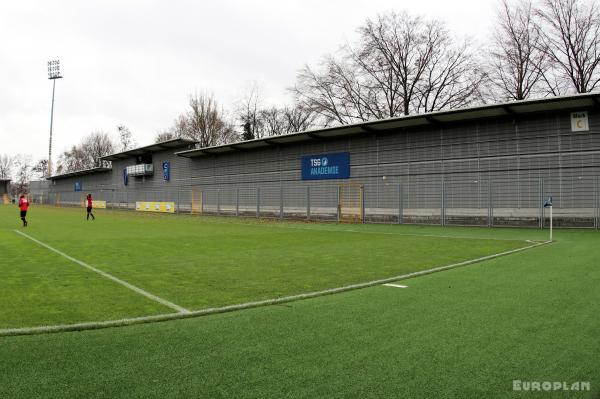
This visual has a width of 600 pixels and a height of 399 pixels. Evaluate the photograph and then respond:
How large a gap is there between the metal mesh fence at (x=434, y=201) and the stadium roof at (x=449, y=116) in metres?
3.29

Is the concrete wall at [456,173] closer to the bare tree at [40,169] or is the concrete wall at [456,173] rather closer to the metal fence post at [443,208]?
the metal fence post at [443,208]

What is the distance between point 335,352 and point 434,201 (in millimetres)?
21909

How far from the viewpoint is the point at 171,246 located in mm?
13352

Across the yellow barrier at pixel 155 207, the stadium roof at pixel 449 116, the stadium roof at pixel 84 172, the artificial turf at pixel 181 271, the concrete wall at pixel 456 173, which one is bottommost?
the artificial turf at pixel 181 271

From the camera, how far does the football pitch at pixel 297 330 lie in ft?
10.3

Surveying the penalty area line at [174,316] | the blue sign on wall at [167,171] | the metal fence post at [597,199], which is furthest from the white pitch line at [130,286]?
the blue sign on wall at [167,171]

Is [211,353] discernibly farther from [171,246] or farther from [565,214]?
[565,214]

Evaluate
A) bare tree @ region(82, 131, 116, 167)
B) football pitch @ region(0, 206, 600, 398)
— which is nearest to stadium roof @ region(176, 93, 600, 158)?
football pitch @ region(0, 206, 600, 398)

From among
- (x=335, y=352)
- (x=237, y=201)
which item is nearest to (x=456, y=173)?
(x=237, y=201)

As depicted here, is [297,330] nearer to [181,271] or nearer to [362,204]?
[181,271]

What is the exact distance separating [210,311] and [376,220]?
22884 mm

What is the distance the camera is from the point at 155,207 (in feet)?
167

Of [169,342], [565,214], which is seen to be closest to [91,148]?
[565,214]

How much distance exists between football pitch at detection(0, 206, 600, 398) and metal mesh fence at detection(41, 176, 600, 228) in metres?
12.9
